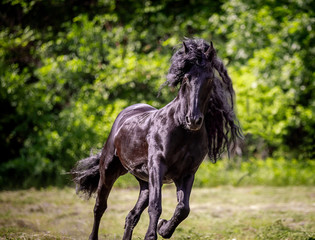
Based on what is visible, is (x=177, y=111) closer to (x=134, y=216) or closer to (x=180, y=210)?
(x=180, y=210)

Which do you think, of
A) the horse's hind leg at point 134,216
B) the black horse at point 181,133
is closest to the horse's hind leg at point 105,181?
the black horse at point 181,133

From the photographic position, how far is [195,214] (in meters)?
6.98

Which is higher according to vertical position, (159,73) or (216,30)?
(216,30)

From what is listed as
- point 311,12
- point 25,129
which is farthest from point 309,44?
point 25,129

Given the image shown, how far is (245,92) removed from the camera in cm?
1058

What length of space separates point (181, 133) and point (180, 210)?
69cm

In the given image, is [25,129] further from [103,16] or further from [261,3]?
[261,3]

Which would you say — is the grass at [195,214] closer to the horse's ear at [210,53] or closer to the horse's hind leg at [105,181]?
the horse's hind leg at [105,181]

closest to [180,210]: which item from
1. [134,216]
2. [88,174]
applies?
[134,216]

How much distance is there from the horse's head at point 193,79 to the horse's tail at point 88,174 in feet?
6.79

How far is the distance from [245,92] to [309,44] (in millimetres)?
2228

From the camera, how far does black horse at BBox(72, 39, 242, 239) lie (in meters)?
3.39

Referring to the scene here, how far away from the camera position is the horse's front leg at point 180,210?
345cm

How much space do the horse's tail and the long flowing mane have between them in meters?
Result: 1.71
